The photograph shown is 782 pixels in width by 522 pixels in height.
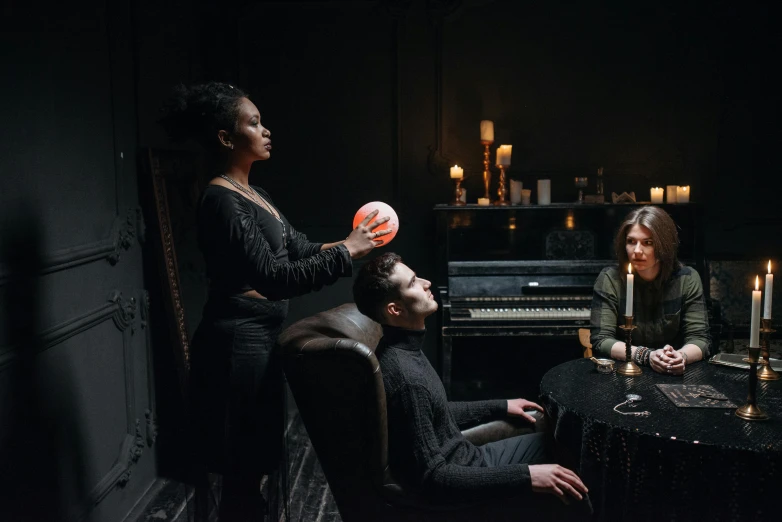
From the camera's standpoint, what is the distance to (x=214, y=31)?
4035 mm

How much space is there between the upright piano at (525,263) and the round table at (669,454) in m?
1.57

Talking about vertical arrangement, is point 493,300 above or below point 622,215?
below

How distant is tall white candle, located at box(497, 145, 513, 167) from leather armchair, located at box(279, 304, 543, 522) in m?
2.66

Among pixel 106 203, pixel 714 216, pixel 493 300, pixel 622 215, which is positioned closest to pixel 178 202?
pixel 106 203

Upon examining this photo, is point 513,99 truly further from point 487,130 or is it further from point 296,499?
point 296,499

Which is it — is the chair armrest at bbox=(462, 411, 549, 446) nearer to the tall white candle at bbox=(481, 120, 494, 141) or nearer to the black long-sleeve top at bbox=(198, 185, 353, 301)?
the black long-sleeve top at bbox=(198, 185, 353, 301)

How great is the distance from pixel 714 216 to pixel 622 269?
2.10 meters

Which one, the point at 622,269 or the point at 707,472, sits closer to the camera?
the point at 707,472

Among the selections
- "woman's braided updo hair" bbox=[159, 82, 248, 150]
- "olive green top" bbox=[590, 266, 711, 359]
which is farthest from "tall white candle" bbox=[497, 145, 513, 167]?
"woman's braided updo hair" bbox=[159, 82, 248, 150]

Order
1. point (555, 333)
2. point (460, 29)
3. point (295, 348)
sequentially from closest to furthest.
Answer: point (295, 348), point (555, 333), point (460, 29)

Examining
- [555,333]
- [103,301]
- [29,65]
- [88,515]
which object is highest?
[29,65]

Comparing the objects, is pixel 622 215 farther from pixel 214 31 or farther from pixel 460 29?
pixel 214 31

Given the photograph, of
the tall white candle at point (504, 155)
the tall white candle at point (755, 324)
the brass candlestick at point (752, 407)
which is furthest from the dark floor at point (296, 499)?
the tall white candle at point (504, 155)

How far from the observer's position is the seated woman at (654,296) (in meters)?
2.63
